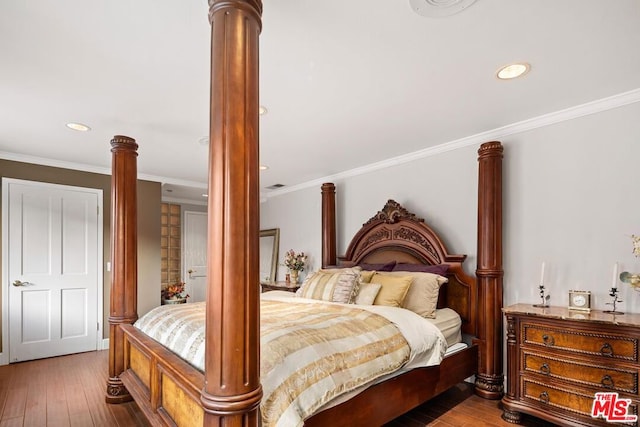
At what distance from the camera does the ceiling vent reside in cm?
159

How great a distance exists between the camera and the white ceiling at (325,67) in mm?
1699

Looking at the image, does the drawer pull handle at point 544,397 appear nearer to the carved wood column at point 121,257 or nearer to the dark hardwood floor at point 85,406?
the dark hardwood floor at point 85,406

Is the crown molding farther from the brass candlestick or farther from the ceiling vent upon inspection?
the ceiling vent

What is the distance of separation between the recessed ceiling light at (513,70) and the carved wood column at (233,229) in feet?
5.49

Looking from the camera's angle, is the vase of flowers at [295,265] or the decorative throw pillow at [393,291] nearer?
the decorative throw pillow at [393,291]

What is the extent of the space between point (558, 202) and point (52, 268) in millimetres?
5447

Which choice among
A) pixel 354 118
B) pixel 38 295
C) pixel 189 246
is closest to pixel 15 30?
pixel 354 118

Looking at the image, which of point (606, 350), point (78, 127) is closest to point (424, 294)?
point (606, 350)

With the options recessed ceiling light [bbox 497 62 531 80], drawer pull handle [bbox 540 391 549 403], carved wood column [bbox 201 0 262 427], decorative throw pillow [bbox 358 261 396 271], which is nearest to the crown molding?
recessed ceiling light [bbox 497 62 531 80]

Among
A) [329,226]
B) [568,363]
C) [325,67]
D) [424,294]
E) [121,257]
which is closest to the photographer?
[325,67]

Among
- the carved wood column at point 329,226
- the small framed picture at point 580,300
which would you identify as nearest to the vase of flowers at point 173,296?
the carved wood column at point 329,226

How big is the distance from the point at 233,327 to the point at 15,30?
189 cm

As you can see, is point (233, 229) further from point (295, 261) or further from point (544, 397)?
point (295, 261)

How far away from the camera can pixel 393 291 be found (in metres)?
3.15
